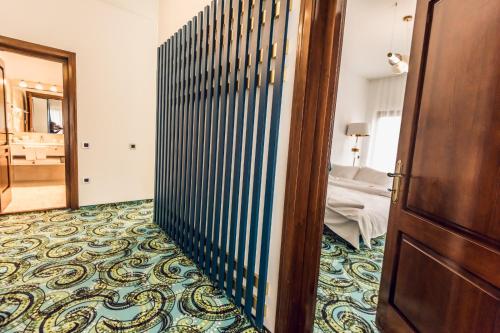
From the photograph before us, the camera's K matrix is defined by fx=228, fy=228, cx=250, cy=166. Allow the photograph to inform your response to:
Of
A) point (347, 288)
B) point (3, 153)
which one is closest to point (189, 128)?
point (347, 288)

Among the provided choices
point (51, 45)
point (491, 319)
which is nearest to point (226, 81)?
point (491, 319)

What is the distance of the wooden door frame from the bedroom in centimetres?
353

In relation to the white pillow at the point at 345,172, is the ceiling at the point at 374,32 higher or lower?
higher

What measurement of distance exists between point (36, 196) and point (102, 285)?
352 centimetres

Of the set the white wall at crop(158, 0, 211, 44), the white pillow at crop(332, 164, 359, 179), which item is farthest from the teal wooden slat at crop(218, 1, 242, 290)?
the white pillow at crop(332, 164, 359, 179)

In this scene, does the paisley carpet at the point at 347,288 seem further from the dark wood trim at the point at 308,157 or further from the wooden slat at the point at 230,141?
the wooden slat at the point at 230,141

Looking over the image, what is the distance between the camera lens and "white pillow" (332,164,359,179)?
4.61 metres

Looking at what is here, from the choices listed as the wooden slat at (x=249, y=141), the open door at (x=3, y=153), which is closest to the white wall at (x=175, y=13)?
the wooden slat at (x=249, y=141)

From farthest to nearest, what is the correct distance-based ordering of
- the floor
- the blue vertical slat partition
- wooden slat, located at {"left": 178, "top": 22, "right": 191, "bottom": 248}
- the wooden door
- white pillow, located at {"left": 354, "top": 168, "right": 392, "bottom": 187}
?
white pillow, located at {"left": 354, "top": 168, "right": 392, "bottom": 187}
the floor
wooden slat, located at {"left": 178, "top": 22, "right": 191, "bottom": 248}
the blue vertical slat partition
the wooden door

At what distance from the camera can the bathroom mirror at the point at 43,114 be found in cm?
536

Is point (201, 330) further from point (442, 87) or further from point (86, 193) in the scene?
point (86, 193)

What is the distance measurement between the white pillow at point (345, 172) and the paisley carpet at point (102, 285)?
3.59 meters

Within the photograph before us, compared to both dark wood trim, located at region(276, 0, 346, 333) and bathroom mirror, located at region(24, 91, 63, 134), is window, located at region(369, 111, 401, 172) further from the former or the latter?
bathroom mirror, located at region(24, 91, 63, 134)

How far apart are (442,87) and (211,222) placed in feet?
5.63
